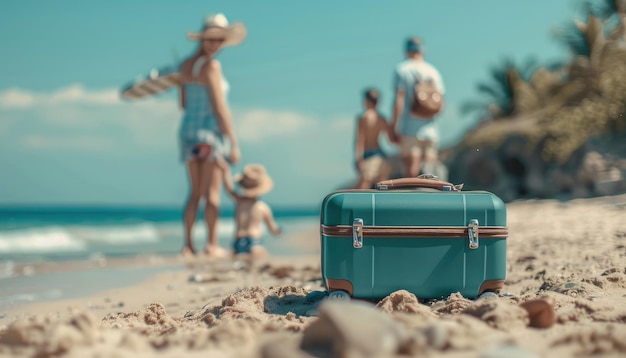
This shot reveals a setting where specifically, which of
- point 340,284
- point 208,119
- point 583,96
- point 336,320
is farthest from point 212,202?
point 583,96

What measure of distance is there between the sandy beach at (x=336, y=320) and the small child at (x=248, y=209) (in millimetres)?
2029

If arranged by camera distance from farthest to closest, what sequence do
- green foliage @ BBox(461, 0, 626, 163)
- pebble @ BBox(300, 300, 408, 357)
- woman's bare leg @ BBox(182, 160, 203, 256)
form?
1. green foliage @ BBox(461, 0, 626, 163)
2. woman's bare leg @ BBox(182, 160, 203, 256)
3. pebble @ BBox(300, 300, 408, 357)

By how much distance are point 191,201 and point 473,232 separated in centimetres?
567

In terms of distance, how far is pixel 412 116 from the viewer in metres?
9.54

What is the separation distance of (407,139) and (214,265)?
365 cm

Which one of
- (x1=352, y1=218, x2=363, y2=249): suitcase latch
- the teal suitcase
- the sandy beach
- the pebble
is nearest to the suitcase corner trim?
the teal suitcase

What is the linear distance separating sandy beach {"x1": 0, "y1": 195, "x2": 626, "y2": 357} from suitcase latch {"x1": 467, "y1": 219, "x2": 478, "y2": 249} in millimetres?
286

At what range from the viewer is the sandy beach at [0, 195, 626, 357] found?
2.09 meters

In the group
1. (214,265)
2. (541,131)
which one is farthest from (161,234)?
(214,265)

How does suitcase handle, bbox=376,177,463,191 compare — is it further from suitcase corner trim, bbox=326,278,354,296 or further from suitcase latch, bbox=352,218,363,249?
suitcase corner trim, bbox=326,278,354,296

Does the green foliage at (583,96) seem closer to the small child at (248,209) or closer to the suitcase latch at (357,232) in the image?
the small child at (248,209)

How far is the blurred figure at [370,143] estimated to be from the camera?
30.5 ft

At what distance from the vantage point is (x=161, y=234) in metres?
20.7

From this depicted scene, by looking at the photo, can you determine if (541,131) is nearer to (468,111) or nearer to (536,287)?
(468,111)
